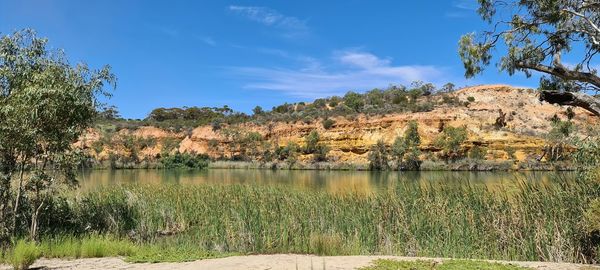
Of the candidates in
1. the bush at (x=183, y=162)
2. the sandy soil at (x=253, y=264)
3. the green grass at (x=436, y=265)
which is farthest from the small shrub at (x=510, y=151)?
the green grass at (x=436, y=265)

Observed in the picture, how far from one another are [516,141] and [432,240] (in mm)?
56670

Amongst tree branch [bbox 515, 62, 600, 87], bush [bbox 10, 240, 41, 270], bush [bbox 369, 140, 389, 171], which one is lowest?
bush [bbox 10, 240, 41, 270]

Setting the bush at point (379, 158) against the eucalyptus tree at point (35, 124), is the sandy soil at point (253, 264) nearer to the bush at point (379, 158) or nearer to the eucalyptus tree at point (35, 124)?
the eucalyptus tree at point (35, 124)

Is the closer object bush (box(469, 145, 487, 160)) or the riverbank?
the riverbank

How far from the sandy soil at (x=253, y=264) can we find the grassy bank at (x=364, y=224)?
66 centimetres

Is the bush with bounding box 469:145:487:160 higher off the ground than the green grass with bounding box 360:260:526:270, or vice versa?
the bush with bounding box 469:145:487:160

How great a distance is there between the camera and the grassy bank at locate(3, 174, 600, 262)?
1052cm

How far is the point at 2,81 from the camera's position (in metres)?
10.9

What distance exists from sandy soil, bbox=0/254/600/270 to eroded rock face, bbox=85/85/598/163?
52.7 meters

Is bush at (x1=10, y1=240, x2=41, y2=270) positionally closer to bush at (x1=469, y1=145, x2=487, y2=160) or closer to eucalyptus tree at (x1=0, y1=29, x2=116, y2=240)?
eucalyptus tree at (x1=0, y1=29, x2=116, y2=240)

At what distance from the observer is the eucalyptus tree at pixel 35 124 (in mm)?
10164

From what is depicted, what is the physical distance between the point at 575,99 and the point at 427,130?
193ft

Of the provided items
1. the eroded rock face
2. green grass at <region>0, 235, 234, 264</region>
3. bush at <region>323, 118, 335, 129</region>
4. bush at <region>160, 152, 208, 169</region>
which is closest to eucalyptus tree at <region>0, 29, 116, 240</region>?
green grass at <region>0, 235, 234, 264</region>

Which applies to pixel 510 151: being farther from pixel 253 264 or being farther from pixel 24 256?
pixel 24 256
